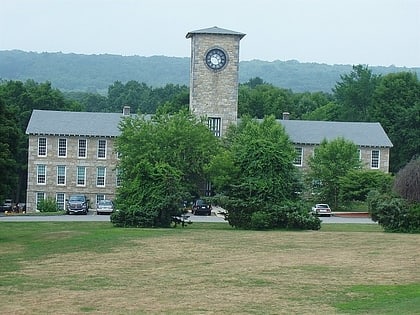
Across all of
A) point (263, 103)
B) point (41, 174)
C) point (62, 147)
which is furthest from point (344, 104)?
point (41, 174)

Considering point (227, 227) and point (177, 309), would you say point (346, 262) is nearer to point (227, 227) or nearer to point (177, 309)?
point (177, 309)

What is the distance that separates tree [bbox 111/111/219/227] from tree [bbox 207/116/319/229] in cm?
248

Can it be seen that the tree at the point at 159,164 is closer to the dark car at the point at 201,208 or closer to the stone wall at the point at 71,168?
the dark car at the point at 201,208

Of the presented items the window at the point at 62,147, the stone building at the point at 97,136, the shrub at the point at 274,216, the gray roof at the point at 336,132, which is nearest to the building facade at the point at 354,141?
the gray roof at the point at 336,132

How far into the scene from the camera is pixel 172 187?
48.5 metres

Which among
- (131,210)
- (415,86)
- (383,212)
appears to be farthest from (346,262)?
(415,86)

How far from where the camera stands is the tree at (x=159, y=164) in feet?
158

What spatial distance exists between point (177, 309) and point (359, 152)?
57438 millimetres

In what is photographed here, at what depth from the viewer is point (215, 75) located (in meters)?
74.0

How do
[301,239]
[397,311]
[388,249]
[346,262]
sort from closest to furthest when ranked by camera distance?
1. [397,311]
2. [346,262]
3. [388,249]
4. [301,239]

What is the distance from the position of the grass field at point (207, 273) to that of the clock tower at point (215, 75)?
31880 mm

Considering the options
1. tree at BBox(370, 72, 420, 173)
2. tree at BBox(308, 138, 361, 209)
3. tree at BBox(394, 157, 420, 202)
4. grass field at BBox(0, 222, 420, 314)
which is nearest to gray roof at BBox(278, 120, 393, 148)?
tree at BBox(308, 138, 361, 209)

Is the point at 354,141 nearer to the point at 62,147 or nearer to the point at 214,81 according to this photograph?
the point at 214,81

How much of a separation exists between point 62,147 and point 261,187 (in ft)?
98.9
